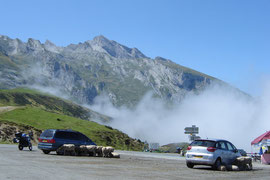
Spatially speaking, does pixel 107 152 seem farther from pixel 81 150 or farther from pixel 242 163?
pixel 242 163

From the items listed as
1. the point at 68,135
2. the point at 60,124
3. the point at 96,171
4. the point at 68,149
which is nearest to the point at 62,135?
the point at 68,135

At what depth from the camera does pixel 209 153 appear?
2111 cm

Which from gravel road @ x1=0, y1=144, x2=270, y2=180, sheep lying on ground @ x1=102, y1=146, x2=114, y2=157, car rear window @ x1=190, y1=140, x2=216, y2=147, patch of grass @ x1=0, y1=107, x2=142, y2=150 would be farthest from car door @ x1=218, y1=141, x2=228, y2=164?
patch of grass @ x1=0, y1=107, x2=142, y2=150

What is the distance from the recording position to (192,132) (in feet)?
131

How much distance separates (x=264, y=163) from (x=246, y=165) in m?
14.0

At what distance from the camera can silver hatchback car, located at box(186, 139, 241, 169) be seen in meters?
21.1

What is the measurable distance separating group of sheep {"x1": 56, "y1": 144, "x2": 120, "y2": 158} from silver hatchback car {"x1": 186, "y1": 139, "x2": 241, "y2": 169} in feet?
33.1

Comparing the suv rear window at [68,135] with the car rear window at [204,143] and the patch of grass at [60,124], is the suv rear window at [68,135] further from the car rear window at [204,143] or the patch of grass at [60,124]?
the patch of grass at [60,124]

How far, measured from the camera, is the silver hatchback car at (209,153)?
21.1 meters

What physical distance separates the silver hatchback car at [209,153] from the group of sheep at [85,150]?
397 inches

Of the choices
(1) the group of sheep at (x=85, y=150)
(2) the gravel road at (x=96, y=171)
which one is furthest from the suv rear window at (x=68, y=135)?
(2) the gravel road at (x=96, y=171)

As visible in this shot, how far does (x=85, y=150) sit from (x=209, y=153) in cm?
1387

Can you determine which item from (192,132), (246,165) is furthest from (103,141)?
(246,165)

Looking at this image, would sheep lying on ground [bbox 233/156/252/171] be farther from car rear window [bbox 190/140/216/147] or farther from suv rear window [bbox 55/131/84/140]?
suv rear window [bbox 55/131/84/140]
